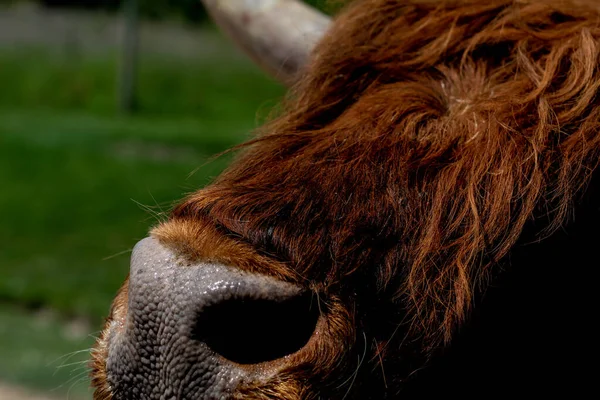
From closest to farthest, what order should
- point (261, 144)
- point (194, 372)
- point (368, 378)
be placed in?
point (194, 372) → point (368, 378) → point (261, 144)

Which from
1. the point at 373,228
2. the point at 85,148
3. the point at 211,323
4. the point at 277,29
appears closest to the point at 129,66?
the point at 85,148

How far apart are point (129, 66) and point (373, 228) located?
27.3 meters

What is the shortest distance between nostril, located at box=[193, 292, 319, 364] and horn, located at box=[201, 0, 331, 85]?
1523 millimetres

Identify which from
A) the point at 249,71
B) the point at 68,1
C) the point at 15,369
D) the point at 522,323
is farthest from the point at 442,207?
the point at 68,1

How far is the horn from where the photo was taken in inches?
138

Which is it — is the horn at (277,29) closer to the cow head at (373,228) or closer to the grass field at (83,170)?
the grass field at (83,170)

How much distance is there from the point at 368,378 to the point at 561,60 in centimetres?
102

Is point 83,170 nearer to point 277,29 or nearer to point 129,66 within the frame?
point 129,66

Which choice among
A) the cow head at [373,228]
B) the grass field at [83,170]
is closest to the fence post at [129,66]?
the grass field at [83,170]

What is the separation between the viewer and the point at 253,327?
1992 millimetres

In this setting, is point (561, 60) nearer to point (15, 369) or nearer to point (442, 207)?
point (442, 207)

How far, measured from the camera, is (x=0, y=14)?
1283 inches

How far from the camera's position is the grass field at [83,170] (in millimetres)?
10784

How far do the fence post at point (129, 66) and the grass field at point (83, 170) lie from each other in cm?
48
